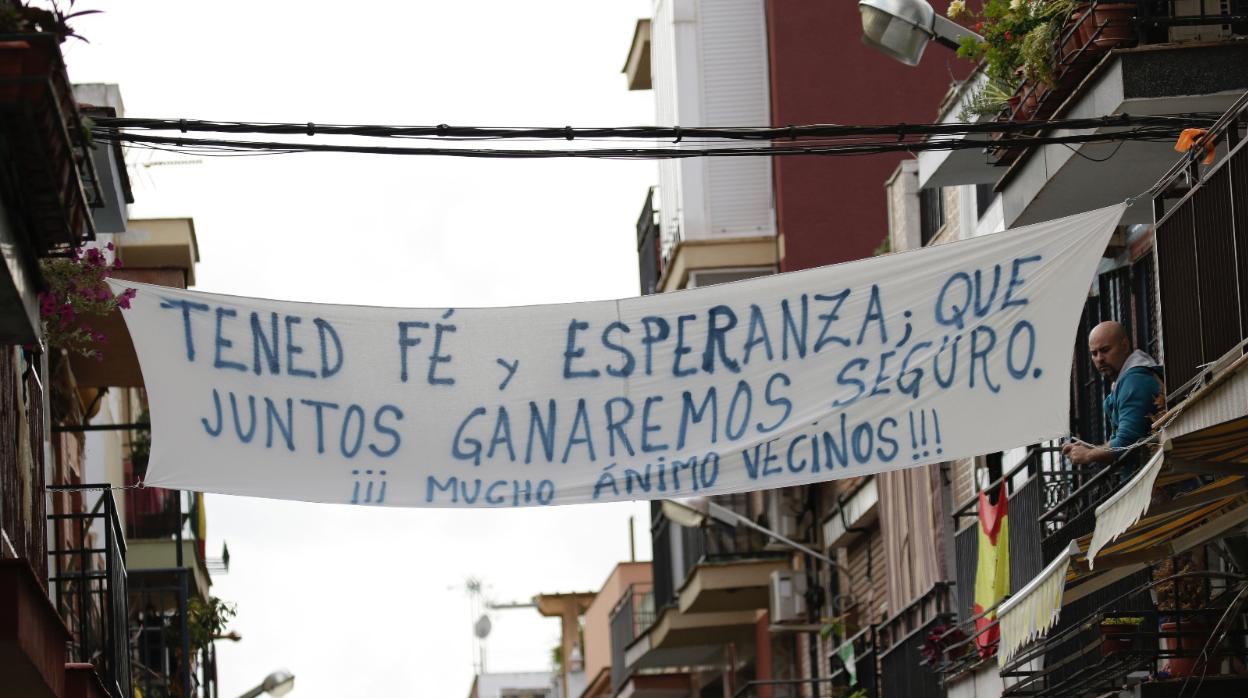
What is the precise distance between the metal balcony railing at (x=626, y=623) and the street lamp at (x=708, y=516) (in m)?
7.83

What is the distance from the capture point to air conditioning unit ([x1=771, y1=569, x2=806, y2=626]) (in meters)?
28.3

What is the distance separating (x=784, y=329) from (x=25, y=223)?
3.62 meters

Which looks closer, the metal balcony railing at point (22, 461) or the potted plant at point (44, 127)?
the potted plant at point (44, 127)

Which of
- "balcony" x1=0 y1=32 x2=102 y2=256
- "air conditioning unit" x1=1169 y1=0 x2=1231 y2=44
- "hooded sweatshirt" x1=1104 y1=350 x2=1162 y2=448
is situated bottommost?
"hooded sweatshirt" x1=1104 y1=350 x2=1162 y2=448

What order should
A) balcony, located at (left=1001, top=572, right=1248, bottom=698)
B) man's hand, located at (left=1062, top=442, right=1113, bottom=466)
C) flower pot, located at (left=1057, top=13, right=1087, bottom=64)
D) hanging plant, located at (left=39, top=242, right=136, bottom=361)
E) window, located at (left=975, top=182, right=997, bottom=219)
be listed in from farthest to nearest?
window, located at (left=975, top=182, right=997, bottom=219) → flower pot, located at (left=1057, top=13, right=1087, bottom=64) → balcony, located at (left=1001, top=572, right=1248, bottom=698) → hanging plant, located at (left=39, top=242, right=136, bottom=361) → man's hand, located at (left=1062, top=442, right=1113, bottom=466)

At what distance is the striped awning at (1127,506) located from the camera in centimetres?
1052

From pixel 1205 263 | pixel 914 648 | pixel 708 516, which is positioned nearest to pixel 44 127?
pixel 1205 263

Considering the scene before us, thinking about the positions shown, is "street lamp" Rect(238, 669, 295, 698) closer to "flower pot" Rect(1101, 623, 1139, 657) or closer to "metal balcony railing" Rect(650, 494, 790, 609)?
"metal balcony railing" Rect(650, 494, 790, 609)

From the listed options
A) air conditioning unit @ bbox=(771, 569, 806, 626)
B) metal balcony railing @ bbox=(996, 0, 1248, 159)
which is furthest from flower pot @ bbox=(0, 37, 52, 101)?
air conditioning unit @ bbox=(771, 569, 806, 626)

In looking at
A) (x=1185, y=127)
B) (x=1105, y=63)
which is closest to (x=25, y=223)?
(x=1185, y=127)

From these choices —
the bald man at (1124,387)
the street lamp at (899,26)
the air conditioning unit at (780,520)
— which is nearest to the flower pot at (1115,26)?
the street lamp at (899,26)

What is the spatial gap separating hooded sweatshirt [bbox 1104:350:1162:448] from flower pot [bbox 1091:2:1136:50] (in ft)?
7.26

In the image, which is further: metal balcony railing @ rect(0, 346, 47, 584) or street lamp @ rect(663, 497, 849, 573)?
street lamp @ rect(663, 497, 849, 573)

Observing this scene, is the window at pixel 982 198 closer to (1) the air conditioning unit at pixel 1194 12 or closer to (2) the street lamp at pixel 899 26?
(2) the street lamp at pixel 899 26
